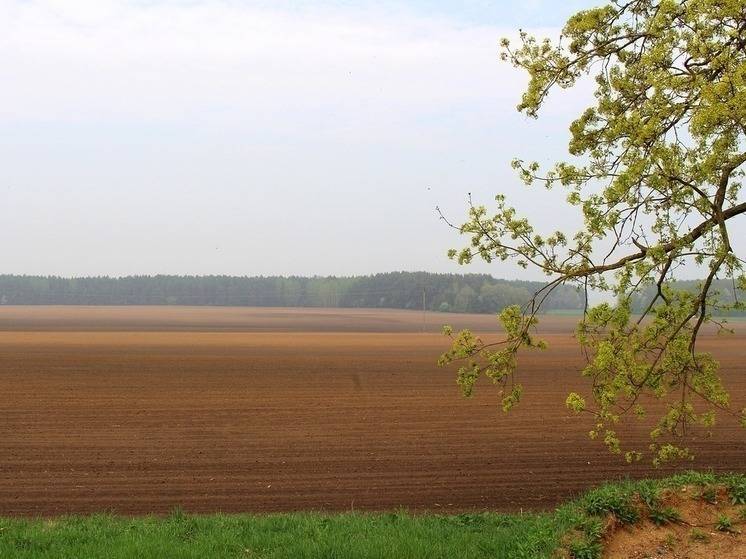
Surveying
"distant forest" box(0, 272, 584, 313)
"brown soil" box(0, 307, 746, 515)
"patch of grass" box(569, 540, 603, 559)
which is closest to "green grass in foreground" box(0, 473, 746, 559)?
"patch of grass" box(569, 540, 603, 559)

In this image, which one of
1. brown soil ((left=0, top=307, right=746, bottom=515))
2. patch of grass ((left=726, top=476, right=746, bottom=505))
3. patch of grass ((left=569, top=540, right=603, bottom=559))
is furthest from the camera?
brown soil ((left=0, top=307, right=746, bottom=515))

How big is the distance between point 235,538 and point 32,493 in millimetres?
7910

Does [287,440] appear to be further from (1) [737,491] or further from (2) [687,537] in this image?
(2) [687,537]

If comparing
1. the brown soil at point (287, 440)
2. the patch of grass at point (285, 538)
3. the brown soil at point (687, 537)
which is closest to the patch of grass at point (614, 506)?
the brown soil at point (687, 537)

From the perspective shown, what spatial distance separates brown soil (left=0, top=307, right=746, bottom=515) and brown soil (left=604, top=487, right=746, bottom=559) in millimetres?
5806

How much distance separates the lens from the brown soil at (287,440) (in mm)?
15320

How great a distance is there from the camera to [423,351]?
168 feet

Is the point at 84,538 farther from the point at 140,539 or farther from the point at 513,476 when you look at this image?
the point at 513,476

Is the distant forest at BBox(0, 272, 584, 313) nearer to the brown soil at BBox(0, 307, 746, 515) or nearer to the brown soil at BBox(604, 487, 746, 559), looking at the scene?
the brown soil at BBox(0, 307, 746, 515)

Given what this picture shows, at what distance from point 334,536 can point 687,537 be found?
13.0ft

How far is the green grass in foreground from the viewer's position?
848 centimetres

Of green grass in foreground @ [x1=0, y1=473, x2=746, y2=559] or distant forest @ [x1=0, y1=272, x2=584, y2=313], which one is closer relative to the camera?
green grass in foreground @ [x1=0, y1=473, x2=746, y2=559]

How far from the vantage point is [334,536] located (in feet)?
30.5

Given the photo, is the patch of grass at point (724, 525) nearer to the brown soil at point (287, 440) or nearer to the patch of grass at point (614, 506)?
the patch of grass at point (614, 506)
